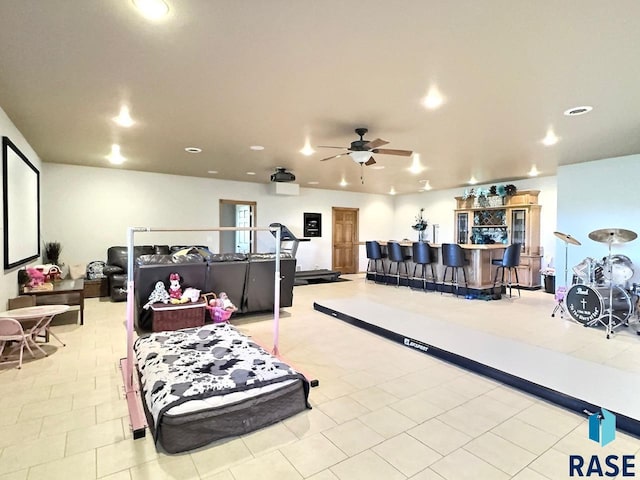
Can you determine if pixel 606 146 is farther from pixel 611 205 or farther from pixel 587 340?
pixel 587 340

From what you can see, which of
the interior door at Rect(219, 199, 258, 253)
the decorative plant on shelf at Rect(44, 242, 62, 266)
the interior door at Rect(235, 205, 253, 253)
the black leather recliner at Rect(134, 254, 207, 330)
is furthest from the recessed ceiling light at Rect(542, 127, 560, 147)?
the decorative plant on shelf at Rect(44, 242, 62, 266)

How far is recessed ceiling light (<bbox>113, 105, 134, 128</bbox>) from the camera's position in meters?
3.61

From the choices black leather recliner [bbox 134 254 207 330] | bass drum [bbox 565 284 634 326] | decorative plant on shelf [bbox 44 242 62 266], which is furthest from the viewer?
decorative plant on shelf [bbox 44 242 62 266]

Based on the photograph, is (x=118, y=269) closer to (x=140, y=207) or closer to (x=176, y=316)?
(x=140, y=207)

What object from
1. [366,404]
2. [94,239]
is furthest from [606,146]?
[94,239]

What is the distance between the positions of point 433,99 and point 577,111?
1.57 metres

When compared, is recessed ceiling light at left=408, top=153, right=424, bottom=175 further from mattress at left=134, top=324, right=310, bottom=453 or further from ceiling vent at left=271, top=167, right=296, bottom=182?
mattress at left=134, top=324, right=310, bottom=453

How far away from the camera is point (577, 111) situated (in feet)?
11.5

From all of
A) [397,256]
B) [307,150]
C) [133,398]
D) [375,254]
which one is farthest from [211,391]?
[375,254]

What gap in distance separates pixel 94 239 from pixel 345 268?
21.9 feet

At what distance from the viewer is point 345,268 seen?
10.8 m

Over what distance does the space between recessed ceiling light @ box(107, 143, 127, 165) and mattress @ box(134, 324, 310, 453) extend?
369cm

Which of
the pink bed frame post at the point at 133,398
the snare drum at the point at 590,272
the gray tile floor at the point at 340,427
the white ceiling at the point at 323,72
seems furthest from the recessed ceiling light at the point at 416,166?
the pink bed frame post at the point at 133,398

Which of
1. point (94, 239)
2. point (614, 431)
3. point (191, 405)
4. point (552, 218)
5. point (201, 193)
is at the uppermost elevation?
point (201, 193)
